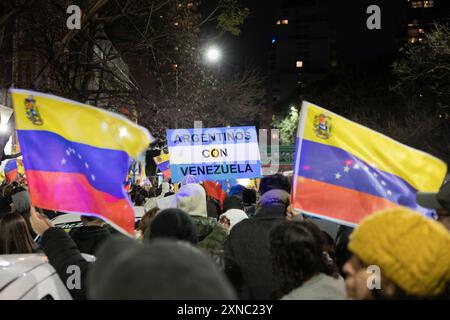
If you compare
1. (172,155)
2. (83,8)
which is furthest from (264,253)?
(83,8)

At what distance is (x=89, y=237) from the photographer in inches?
179

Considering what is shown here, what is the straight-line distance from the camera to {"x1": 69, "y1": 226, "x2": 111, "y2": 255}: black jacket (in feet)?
14.8

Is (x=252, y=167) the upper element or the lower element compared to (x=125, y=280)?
lower

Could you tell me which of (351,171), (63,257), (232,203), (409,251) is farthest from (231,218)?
(409,251)

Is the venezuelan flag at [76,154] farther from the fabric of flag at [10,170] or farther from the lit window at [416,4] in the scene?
the lit window at [416,4]

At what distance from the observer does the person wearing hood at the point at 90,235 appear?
452 cm

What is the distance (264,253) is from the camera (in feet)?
12.7

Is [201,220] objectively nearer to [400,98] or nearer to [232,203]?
[232,203]

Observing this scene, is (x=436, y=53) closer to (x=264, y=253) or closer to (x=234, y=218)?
(x=234, y=218)

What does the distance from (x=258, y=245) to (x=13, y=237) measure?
6.18 feet

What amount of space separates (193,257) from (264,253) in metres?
2.48

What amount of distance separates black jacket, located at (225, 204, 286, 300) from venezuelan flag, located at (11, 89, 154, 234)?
0.86 m

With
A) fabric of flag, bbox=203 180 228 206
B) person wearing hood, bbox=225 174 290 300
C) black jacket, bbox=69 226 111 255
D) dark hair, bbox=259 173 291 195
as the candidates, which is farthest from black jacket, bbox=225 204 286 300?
fabric of flag, bbox=203 180 228 206

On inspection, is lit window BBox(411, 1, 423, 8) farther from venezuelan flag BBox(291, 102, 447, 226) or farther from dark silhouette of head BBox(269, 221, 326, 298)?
dark silhouette of head BBox(269, 221, 326, 298)
